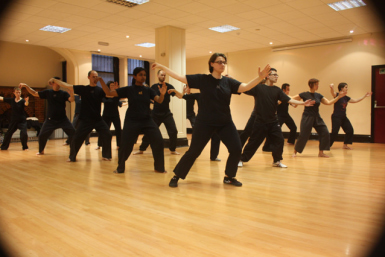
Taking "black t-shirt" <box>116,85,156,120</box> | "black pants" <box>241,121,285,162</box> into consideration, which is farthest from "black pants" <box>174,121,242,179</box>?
"black pants" <box>241,121,285,162</box>

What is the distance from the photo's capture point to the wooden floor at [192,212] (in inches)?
79.3

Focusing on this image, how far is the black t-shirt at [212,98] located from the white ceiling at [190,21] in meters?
3.55

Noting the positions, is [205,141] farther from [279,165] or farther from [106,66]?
[106,66]

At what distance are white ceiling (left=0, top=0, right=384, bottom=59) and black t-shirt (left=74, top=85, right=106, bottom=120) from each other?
2049 millimetres

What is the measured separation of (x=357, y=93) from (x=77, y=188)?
8.81 meters

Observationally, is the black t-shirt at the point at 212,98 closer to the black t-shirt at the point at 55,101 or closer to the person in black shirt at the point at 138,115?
the person in black shirt at the point at 138,115

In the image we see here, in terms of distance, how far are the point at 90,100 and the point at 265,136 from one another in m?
2.91

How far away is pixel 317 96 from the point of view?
5.98 metres

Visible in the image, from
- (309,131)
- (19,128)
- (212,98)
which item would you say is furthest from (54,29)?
(309,131)

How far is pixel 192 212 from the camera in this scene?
274cm

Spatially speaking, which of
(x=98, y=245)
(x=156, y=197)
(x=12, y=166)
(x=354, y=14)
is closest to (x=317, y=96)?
(x=354, y=14)

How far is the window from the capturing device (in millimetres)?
12778

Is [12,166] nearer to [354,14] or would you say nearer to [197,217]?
[197,217]

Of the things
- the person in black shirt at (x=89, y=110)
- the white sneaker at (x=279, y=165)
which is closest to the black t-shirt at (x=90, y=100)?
the person in black shirt at (x=89, y=110)
